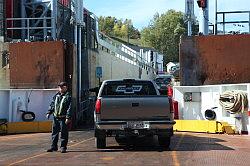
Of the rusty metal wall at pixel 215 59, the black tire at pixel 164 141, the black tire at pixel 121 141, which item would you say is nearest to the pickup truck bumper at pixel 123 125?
the black tire at pixel 164 141

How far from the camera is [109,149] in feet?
42.6

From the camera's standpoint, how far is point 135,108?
12328 mm

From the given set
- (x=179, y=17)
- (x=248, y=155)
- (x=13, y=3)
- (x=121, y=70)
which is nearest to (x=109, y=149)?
(x=248, y=155)

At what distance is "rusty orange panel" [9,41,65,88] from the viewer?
20.2m

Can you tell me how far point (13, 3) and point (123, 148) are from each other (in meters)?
14.8

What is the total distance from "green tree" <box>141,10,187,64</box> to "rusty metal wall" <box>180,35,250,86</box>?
9449 cm

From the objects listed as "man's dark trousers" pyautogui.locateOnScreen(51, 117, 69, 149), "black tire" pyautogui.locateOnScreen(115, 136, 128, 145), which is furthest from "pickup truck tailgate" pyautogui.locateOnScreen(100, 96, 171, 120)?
"black tire" pyautogui.locateOnScreen(115, 136, 128, 145)

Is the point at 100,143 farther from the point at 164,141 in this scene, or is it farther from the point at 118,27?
the point at 118,27

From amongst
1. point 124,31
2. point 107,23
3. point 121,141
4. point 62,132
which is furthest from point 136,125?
point 107,23

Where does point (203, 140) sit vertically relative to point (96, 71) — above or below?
below

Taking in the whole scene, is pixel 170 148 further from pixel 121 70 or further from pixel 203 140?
pixel 121 70

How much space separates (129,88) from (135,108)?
5.79 ft

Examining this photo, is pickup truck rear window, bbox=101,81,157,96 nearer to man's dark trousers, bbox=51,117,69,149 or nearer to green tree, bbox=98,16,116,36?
man's dark trousers, bbox=51,117,69,149

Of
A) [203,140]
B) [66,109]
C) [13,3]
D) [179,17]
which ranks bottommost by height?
[203,140]
